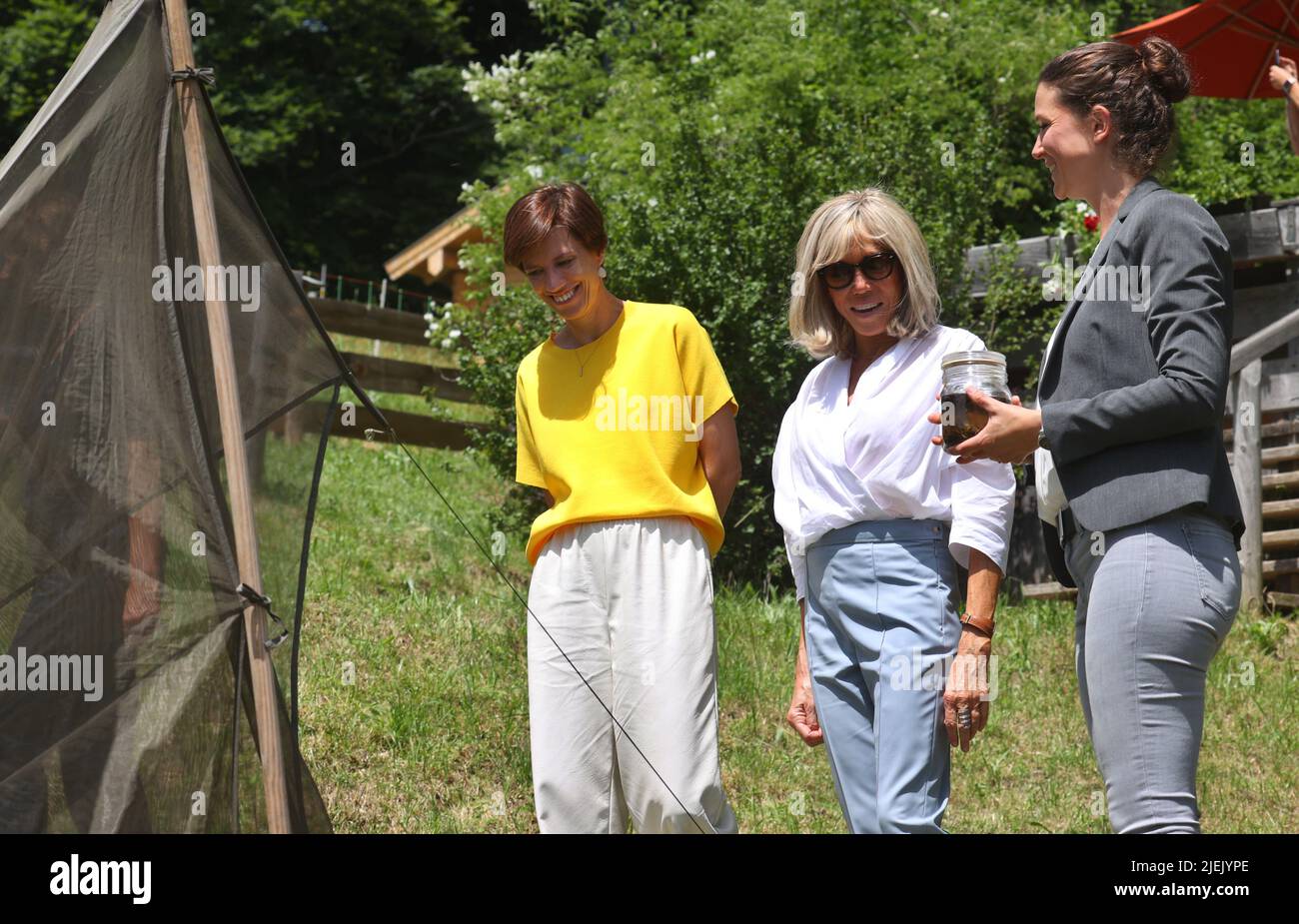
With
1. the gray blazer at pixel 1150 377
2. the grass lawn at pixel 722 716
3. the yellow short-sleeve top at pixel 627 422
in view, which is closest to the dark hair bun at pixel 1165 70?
the gray blazer at pixel 1150 377

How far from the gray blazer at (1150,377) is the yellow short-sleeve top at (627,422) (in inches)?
39.8

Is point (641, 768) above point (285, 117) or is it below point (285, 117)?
below

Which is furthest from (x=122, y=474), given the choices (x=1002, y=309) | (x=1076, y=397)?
(x=1002, y=309)

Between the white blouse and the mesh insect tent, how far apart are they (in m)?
1.26

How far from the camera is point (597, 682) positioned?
11.2 ft

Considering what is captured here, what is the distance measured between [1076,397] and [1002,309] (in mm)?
6612

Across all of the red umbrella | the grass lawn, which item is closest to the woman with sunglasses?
the grass lawn

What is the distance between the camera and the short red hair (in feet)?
11.6

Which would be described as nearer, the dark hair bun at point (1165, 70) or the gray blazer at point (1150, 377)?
the gray blazer at point (1150, 377)

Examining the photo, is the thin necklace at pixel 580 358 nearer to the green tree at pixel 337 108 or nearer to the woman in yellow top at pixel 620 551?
the woman in yellow top at pixel 620 551

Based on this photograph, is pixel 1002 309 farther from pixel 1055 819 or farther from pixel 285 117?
pixel 285 117

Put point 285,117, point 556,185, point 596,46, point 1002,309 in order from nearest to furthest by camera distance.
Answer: point 556,185
point 1002,309
point 596,46
point 285,117

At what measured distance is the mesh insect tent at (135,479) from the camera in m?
3.18

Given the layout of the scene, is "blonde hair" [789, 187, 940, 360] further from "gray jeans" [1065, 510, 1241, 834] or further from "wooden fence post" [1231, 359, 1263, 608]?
"wooden fence post" [1231, 359, 1263, 608]
